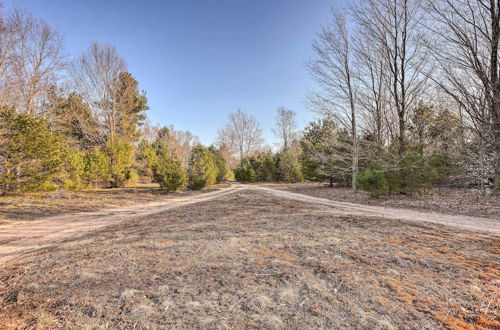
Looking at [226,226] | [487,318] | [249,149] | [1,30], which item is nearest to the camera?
[487,318]

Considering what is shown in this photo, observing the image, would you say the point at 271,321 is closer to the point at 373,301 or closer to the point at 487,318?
the point at 373,301

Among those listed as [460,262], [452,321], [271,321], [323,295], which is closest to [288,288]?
[323,295]

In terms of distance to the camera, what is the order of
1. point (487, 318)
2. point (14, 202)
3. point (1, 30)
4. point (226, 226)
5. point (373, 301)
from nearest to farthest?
point (487, 318) → point (373, 301) → point (226, 226) → point (1, 30) → point (14, 202)

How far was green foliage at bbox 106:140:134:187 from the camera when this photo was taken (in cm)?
1539

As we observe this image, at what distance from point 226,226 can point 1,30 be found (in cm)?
1179

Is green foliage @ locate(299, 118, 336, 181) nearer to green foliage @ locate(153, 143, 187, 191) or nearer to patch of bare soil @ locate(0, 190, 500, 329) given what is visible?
green foliage @ locate(153, 143, 187, 191)

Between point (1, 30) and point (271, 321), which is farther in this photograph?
point (1, 30)

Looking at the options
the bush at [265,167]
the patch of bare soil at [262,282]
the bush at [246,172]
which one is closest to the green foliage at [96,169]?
the patch of bare soil at [262,282]

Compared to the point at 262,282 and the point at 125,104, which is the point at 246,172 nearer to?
the point at 125,104

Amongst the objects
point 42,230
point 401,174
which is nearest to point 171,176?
point 42,230

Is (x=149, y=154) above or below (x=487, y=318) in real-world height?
above

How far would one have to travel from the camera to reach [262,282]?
2188 millimetres

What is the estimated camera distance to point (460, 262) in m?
2.59

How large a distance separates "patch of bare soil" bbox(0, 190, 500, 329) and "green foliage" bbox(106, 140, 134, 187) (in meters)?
13.2
